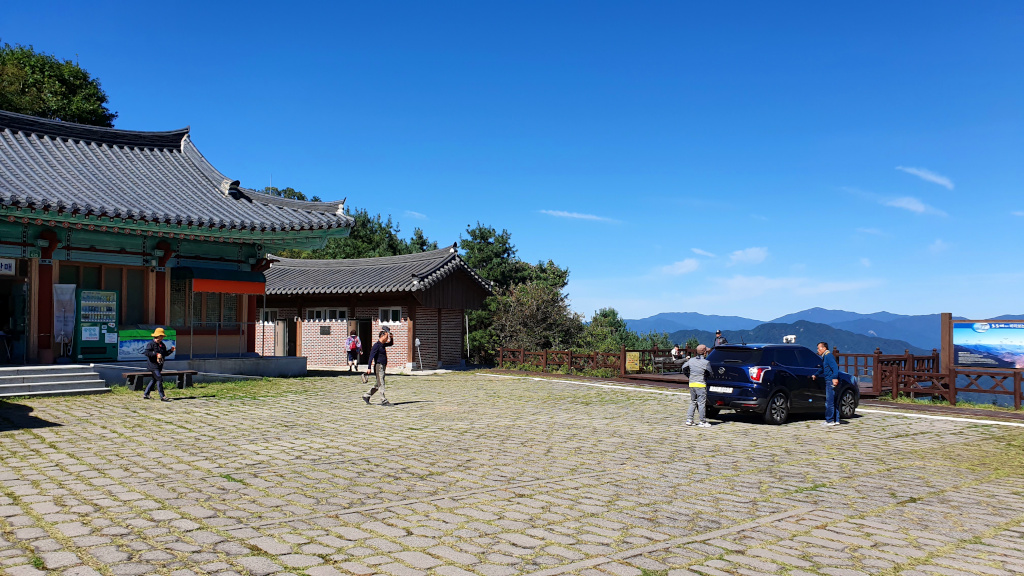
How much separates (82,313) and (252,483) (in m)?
14.5

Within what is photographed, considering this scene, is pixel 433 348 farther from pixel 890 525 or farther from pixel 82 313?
pixel 890 525

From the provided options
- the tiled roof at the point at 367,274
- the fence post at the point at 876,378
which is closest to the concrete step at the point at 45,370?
the tiled roof at the point at 367,274

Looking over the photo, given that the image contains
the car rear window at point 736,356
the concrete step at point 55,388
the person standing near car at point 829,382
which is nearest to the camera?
the person standing near car at point 829,382

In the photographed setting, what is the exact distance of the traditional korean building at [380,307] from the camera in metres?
31.0

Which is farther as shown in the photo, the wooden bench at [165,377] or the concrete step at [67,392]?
the wooden bench at [165,377]

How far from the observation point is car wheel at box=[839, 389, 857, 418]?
1588cm

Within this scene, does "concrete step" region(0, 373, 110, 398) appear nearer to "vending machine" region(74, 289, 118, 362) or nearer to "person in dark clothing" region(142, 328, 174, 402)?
→ "vending machine" region(74, 289, 118, 362)

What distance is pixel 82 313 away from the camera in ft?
64.0

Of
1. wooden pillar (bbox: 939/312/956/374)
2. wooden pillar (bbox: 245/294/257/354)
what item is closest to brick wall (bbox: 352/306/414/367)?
wooden pillar (bbox: 245/294/257/354)

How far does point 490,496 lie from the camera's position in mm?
7551

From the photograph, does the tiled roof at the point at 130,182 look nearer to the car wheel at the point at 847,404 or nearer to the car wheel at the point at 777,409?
the car wheel at the point at 777,409

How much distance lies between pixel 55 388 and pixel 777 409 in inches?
643

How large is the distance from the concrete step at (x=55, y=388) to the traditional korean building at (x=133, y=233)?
2125 millimetres

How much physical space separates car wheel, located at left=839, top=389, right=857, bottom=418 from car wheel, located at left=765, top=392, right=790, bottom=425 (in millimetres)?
1846
